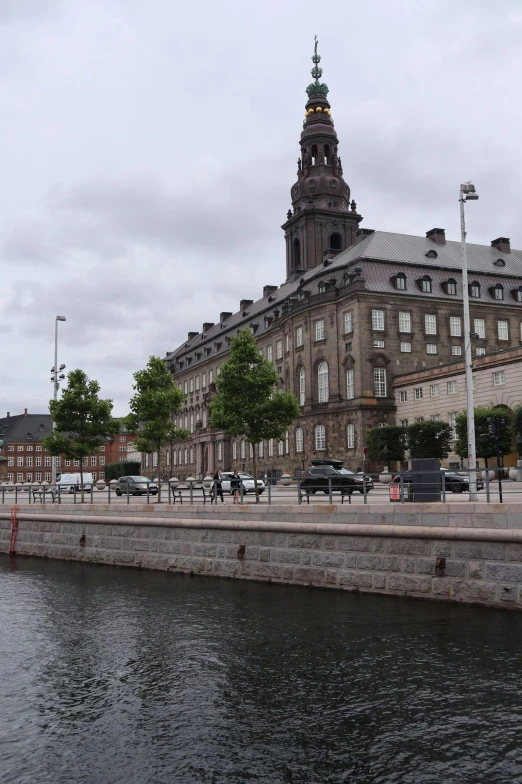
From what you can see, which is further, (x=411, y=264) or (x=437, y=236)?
(x=437, y=236)

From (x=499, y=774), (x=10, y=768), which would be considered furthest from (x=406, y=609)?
(x=10, y=768)

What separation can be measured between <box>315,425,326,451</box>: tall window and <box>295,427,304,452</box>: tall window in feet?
8.50

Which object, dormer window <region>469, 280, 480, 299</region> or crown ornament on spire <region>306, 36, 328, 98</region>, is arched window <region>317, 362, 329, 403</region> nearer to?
dormer window <region>469, 280, 480, 299</region>

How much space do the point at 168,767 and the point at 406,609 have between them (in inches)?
382

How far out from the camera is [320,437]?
75562mm

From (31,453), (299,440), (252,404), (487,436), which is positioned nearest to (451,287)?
(299,440)

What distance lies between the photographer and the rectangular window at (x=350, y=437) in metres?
Answer: 71.3

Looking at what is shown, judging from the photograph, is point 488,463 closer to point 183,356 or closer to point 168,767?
point 168,767

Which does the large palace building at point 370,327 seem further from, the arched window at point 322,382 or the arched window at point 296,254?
the arched window at point 296,254

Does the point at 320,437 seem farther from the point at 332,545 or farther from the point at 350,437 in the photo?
the point at 332,545

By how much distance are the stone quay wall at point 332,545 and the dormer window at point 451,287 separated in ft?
178

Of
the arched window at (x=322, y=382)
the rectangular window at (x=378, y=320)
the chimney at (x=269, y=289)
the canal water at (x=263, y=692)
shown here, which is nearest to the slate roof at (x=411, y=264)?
the rectangular window at (x=378, y=320)

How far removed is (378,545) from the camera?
20406 mm

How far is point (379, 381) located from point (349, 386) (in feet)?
9.82
